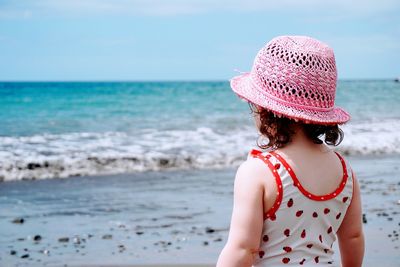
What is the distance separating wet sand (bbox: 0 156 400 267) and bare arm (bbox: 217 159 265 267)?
2904mm

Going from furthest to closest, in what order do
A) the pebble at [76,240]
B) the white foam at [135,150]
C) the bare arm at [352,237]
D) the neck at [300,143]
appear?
the white foam at [135,150] → the pebble at [76,240] → the bare arm at [352,237] → the neck at [300,143]

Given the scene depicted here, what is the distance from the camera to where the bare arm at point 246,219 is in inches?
83.8

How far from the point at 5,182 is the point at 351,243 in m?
8.06

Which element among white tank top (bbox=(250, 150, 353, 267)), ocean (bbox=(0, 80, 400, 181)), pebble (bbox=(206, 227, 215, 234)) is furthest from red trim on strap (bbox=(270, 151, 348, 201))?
ocean (bbox=(0, 80, 400, 181))

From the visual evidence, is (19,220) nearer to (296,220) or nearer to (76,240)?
(76,240)

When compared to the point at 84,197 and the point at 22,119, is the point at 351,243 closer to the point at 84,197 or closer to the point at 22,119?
the point at 84,197

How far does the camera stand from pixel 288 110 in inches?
85.3

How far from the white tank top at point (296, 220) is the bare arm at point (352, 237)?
0.36 ft

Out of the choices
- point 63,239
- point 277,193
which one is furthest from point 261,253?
point 63,239

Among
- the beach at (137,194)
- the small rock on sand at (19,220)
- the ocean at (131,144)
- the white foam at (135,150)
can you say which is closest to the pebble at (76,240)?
the beach at (137,194)

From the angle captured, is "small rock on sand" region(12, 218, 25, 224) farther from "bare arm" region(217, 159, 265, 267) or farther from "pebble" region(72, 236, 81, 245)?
"bare arm" region(217, 159, 265, 267)

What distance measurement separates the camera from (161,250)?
549cm

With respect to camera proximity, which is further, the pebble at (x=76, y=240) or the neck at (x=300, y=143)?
the pebble at (x=76, y=240)

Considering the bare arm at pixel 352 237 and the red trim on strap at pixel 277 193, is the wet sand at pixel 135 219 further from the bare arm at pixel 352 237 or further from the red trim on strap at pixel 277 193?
the red trim on strap at pixel 277 193
